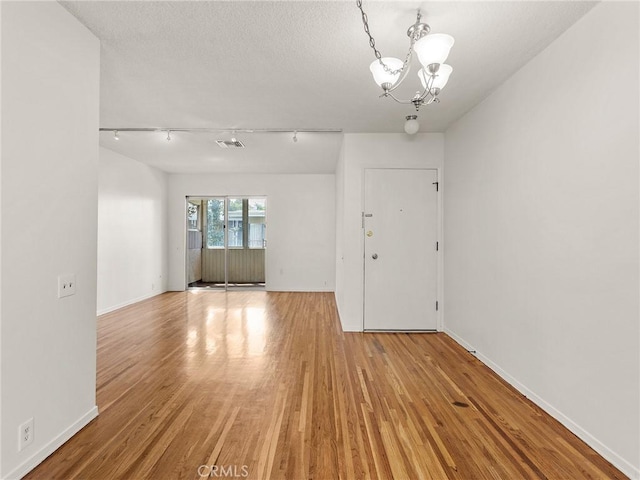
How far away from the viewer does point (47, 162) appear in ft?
5.66

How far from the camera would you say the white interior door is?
4.17 m

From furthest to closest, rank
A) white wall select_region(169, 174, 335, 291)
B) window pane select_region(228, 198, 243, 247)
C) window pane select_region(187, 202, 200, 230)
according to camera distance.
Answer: window pane select_region(228, 198, 243, 247) → window pane select_region(187, 202, 200, 230) → white wall select_region(169, 174, 335, 291)

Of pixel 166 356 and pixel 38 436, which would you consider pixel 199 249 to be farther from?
pixel 38 436

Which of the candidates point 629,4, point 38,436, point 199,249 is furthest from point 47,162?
point 199,249

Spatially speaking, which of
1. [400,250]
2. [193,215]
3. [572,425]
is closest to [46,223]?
[572,425]

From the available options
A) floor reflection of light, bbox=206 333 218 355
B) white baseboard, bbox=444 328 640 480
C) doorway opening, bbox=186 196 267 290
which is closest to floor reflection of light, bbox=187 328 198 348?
floor reflection of light, bbox=206 333 218 355

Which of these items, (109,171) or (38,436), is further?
(109,171)

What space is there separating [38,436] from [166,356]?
5.10 ft

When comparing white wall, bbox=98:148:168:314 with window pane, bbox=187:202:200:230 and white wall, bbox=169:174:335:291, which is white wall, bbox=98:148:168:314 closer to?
window pane, bbox=187:202:200:230

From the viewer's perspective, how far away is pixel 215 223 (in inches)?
295

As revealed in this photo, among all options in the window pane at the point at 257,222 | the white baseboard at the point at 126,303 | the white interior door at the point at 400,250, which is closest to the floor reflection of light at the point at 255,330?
the white interior door at the point at 400,250

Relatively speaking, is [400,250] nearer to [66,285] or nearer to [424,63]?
[424,63]

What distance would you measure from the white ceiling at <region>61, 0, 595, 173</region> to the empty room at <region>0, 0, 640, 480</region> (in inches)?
0.7

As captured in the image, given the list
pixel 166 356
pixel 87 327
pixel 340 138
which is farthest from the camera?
pixel 340 138
